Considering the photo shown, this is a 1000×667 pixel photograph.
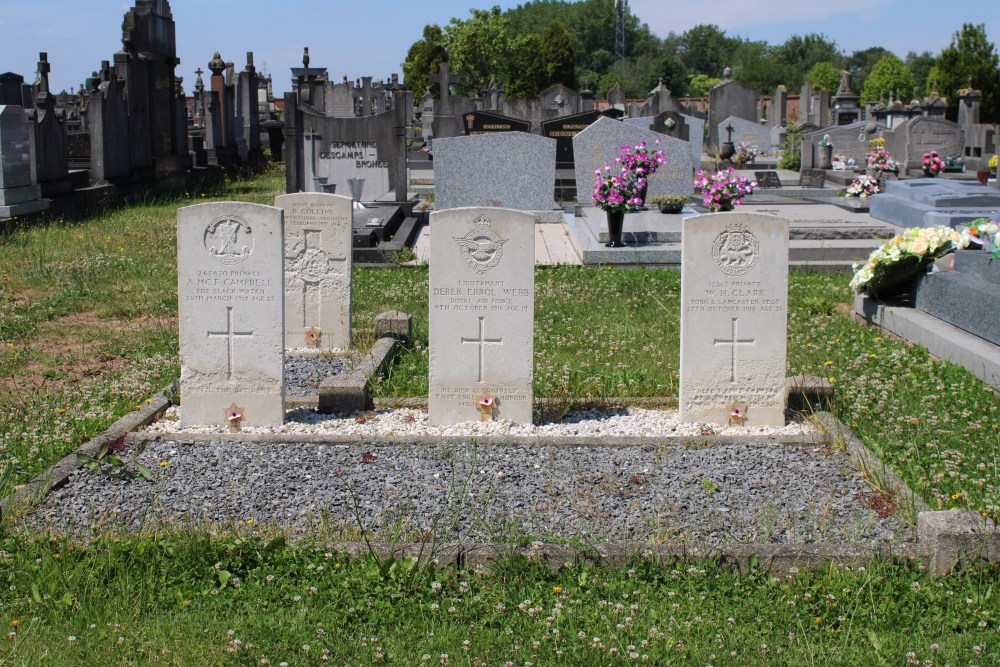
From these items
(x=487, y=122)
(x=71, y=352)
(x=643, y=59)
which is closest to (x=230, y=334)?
(x=71, y=352)

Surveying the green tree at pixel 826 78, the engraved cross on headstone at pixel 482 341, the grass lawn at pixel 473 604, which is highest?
the green tree at pixel 826 78

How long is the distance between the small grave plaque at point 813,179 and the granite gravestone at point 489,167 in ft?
23.2

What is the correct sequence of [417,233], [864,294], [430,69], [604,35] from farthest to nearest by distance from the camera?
[604,35] < [430,69] < [417,233] < [864,294]

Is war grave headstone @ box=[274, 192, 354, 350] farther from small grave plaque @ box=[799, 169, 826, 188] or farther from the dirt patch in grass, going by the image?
small grave plaque @ box=[799, 169, 826, 188]

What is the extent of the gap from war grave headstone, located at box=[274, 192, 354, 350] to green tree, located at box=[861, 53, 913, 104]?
6374cm

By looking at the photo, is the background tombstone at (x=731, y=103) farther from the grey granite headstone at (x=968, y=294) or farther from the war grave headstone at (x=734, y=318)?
the war grave headstone at (x=734, y=318)

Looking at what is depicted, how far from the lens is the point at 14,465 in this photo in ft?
17.7

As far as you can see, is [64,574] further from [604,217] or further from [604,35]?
[604,35]

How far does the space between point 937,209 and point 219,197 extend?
39.7 feet

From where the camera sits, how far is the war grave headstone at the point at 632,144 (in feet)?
51.3

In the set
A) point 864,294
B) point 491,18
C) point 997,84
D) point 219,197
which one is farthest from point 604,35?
point 864,294

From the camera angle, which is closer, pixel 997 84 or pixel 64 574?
pixel 64 574

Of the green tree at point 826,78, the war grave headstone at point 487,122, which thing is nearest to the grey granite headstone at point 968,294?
the war grave headstone at point 487,122

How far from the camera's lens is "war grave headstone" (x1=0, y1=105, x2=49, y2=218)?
1407 centimetres
